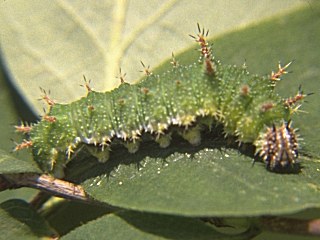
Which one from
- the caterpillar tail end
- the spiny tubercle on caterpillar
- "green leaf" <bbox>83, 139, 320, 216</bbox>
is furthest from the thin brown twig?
the caterpillar tail end

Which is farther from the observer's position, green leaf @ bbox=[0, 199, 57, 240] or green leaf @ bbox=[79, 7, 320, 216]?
green leaf @ bbox=[0, 199, 57, 240]

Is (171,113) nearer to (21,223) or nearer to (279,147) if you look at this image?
(279,147)

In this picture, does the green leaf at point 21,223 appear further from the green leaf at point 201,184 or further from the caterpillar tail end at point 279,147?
the caterpillar tail end at point 279,147

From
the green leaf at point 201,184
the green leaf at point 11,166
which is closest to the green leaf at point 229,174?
the green leaf at point 201,184

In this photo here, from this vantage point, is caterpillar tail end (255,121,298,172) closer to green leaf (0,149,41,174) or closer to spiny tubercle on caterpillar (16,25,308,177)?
spiny tubercle on caterpillar (16,25,308,177)

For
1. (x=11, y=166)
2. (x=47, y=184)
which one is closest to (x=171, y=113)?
(x=47, y=184)

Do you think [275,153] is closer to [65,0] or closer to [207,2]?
[207,2]
